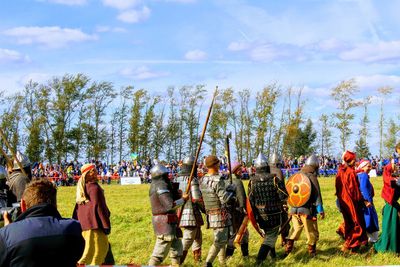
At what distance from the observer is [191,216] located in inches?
336

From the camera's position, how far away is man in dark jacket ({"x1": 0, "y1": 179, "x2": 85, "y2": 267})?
346 centimetres

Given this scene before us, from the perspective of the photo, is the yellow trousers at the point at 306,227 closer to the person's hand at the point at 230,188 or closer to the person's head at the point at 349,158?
the person's head at the point at 349,158

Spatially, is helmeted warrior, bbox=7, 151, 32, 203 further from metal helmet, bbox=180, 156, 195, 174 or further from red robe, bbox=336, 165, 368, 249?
red robe, bbox=336, 165, 368, 249

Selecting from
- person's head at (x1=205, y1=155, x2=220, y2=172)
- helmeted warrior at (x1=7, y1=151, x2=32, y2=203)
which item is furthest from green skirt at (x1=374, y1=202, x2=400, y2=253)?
helmeted warrior at (x1=7, y1=151, x2=32, y2=203)

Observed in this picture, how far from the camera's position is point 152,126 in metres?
47.8

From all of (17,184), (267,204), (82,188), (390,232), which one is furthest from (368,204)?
(17,184)

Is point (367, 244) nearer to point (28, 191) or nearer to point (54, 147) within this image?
point (28, 191)

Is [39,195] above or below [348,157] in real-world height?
below

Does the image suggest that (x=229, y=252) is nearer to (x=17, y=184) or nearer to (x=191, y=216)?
(x=191, y=216)

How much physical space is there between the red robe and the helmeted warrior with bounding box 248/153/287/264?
3.68ft

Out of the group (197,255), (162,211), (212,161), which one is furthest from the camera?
(197,255)

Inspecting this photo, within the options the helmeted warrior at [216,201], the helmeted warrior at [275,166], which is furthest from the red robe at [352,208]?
the helmeted warrior at [216,201]

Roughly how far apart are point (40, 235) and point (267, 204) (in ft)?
17.5

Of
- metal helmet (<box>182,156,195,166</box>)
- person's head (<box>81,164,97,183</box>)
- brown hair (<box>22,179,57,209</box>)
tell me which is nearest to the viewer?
brown hair (<box>22,179,57,209</box>)
